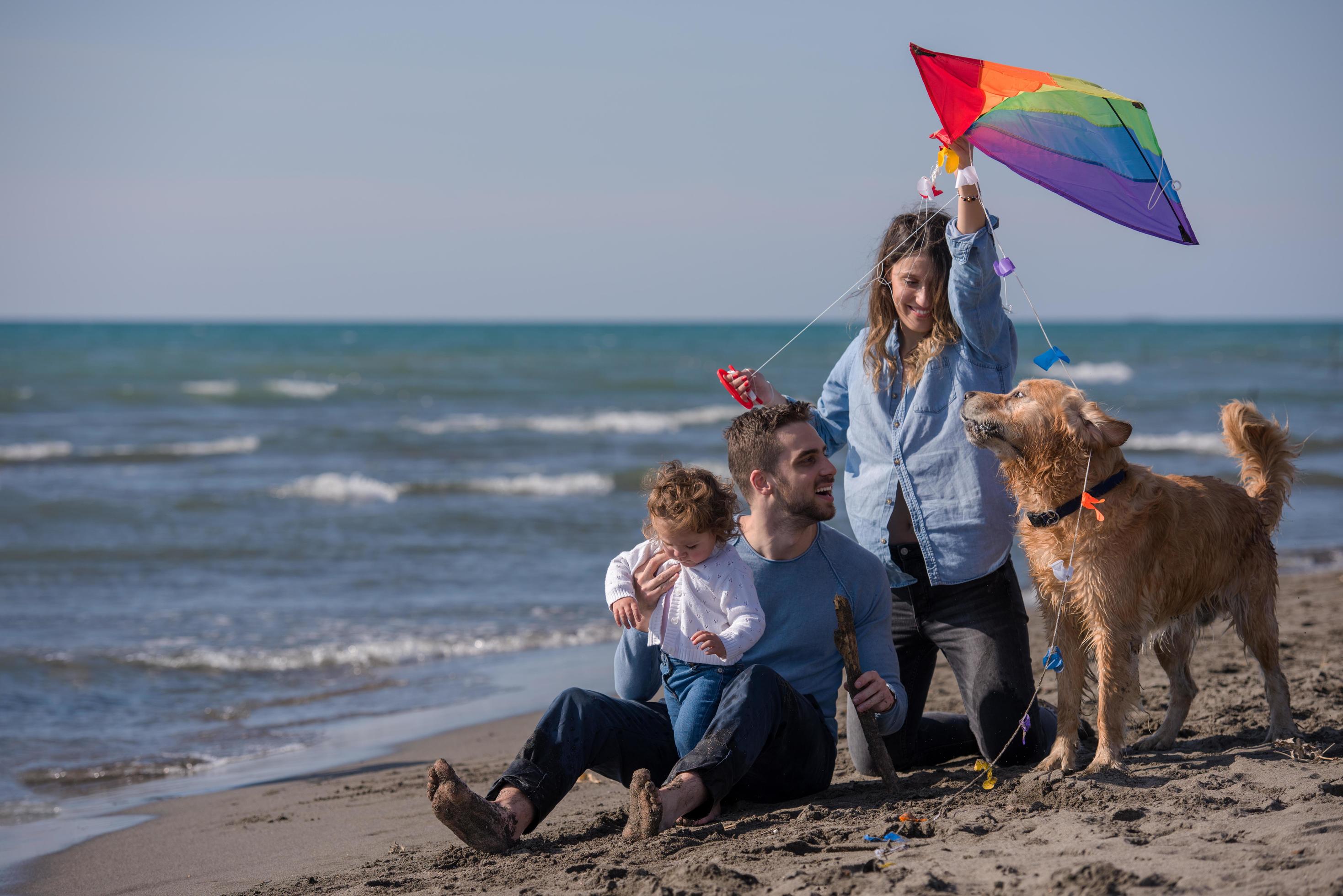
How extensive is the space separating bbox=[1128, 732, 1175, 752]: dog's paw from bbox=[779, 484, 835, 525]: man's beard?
5.80 feet

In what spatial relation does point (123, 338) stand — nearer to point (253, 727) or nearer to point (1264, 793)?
point (253, 727)

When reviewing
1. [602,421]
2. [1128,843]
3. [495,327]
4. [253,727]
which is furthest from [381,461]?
[495,327]

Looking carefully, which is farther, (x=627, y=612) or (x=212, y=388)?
(x=212, y=388)

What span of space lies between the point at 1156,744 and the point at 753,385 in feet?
7.31

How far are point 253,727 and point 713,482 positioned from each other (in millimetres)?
3803

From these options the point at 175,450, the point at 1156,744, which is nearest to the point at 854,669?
the point at 1156,744

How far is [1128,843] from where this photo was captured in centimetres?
315

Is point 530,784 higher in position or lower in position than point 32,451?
lower

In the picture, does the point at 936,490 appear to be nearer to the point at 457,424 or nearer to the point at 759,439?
the point at 759,439

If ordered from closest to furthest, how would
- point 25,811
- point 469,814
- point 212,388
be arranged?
1. point 469,814
2. point 25,811
3. point 212,388

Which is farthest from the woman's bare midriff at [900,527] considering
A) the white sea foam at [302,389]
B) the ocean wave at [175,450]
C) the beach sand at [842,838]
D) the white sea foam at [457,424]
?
the white sea foam at [302,389]

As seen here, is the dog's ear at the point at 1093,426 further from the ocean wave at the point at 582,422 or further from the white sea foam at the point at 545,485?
the ocean wave at the point at 582,422

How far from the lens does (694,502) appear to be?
3.73 m

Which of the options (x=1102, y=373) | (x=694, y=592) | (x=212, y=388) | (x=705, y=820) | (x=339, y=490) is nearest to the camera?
(x=705, y=820)
